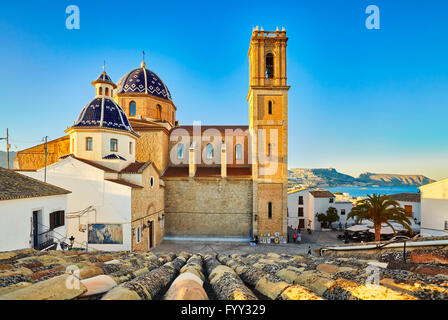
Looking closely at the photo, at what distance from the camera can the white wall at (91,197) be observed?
14.6 meters

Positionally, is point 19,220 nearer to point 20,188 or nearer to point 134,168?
point 20,188

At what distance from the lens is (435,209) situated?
68.3 ft

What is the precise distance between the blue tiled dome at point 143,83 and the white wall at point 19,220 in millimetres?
17826

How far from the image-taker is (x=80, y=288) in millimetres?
2830

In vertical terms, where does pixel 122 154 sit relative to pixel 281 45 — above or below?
below

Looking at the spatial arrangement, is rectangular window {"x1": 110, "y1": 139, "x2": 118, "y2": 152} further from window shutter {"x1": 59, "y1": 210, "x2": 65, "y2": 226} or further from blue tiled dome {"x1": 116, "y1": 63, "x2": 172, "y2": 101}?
blue tiled dome {"x1": 116, "y1": 63, "x2": 172, "y2": 101}

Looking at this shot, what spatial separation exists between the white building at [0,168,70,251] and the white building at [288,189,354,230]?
91.5ft

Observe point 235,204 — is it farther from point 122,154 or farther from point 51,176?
point 51,176

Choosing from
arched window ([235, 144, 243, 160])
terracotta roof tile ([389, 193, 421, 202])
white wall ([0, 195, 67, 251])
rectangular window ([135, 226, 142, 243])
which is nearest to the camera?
white wall ([0, 195, 67, 251])

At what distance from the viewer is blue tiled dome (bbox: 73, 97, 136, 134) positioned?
17.2 metres

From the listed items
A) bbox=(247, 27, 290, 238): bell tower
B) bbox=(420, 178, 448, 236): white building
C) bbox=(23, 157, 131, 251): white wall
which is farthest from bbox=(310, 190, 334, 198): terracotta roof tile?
bbox=(23, 157, 131, 251): white wall

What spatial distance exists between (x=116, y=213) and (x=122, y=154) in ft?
17.6

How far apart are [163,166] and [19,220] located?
44.5ft

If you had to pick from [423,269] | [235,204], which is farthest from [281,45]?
[423,269]
